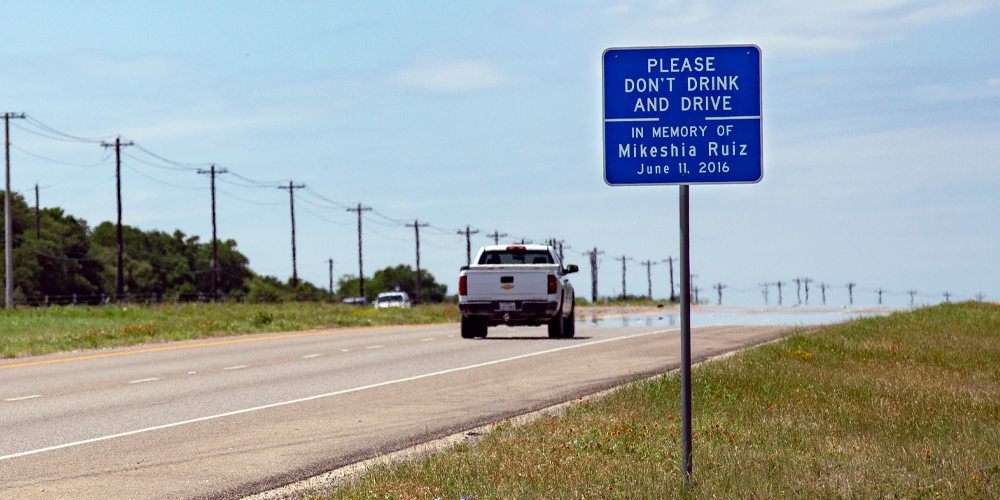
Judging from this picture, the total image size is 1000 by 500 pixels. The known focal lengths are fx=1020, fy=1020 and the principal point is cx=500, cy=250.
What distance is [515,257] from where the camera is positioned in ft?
82.2

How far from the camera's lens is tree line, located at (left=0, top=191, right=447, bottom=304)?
8700cm

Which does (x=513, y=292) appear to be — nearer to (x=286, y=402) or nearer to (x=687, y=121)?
(x=286, y=402)

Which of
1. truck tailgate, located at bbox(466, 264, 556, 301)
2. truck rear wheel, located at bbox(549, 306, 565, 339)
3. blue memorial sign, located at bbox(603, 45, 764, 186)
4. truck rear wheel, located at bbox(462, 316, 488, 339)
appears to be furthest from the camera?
truck rear wheel, located at bbox(462, 316, 488, 339)

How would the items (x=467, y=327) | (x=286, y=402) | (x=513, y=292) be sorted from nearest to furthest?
1. (x=286, y=402)
2. (x=513, y=292)
3. (x=467, y=327)

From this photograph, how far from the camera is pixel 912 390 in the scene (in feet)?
40.1

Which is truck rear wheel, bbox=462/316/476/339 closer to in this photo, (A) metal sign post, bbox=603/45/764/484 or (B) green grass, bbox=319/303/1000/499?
(B) green grass, bbox=319/303/1000/499

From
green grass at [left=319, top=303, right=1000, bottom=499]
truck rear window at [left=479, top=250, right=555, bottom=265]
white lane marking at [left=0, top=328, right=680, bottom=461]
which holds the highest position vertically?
truck rear window at [left=479, top=250, right=555, bottom=265]

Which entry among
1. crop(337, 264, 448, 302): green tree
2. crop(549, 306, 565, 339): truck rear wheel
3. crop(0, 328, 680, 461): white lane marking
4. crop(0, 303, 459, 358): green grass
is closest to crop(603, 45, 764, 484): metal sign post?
crop(0, 328, 680, 461): white lane marking

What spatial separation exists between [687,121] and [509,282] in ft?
54.0

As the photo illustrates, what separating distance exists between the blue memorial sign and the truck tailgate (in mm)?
16227

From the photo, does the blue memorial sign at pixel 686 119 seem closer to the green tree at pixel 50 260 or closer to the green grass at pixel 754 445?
the green grass at pixel 754 445

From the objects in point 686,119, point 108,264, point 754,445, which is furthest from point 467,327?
point 108,264

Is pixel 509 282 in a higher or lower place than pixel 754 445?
higher

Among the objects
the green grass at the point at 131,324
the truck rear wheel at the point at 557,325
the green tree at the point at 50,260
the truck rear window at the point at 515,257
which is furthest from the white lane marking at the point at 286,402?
the green tree at the point at 50,260
